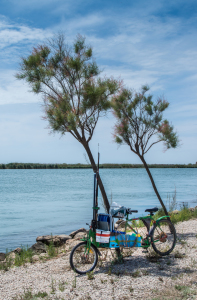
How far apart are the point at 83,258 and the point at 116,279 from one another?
95cm

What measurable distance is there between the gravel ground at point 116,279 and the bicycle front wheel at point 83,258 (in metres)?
0.15

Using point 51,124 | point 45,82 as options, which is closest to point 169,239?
point 51,124

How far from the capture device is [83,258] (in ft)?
19.3

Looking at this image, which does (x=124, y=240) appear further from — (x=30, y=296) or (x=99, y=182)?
(x=99, y=182)

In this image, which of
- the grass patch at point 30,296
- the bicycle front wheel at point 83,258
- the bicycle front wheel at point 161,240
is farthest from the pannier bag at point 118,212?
the grass patch at point 30,296

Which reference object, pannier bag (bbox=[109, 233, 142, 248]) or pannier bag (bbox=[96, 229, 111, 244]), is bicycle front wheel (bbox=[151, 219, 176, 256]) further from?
pannier bag (bbox=[96, 229, 111, 244])

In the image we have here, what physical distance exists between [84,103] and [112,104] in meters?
1.28

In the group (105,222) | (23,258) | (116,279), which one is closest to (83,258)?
(105,222)

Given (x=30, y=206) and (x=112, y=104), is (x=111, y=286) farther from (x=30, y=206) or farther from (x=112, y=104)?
(x=30, y=206)

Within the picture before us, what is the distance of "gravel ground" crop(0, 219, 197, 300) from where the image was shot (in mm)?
4613

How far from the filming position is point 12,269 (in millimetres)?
6625

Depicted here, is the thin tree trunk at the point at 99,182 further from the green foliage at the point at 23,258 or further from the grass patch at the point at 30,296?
the grass patch at the point at 30,296

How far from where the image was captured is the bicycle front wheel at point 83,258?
18.8 feet

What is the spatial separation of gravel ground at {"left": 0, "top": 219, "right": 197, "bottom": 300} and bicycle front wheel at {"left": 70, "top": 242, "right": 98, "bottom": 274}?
15 cm
